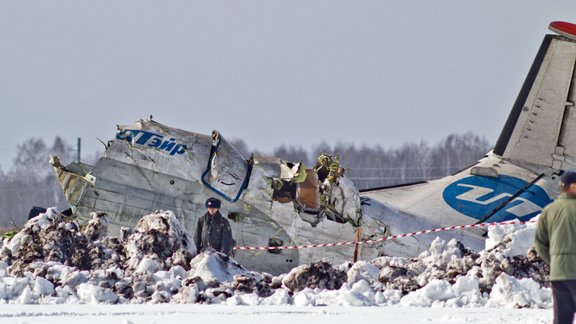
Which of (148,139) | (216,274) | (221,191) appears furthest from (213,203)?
(216,274)

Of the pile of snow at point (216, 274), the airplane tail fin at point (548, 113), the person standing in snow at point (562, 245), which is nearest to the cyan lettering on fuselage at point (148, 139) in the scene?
the pile of snow at point (216, 274)

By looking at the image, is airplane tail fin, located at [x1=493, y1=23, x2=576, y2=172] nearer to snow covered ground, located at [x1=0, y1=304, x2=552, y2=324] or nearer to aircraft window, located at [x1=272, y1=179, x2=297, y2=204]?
aircraft window, located at [x1=272, y1=179, x2=297, y2=204]

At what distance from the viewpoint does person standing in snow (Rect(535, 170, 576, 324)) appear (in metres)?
11.2

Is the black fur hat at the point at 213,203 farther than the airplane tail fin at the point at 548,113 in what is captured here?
No

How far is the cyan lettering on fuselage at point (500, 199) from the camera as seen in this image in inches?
874

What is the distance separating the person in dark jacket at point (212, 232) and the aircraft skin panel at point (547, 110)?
21.1 feet

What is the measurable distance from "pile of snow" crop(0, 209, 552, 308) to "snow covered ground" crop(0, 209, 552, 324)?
15 mm

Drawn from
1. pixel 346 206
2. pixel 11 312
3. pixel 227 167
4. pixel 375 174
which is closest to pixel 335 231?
pixel 346 206

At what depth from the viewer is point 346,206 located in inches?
808

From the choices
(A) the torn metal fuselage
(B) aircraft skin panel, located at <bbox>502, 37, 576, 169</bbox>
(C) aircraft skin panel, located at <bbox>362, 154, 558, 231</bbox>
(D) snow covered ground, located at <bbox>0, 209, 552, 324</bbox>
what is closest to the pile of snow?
(D) snow covered ground, located at <bbox>0, 209, 552, 324</bbox>

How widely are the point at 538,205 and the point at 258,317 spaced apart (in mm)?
10390

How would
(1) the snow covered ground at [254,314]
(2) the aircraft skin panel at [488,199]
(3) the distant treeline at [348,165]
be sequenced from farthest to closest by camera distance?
(3) the distant treeline at [348,165], (2) the aircraft skin panel at [488,199], (1) the snow covered ground at [254,314]

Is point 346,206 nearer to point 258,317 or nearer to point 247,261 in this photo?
point 247,261

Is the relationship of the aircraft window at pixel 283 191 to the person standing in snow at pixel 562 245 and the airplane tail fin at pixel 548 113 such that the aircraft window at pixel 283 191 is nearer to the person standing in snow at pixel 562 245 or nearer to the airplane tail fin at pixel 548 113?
the airplane tail fin at pixel 548 113
